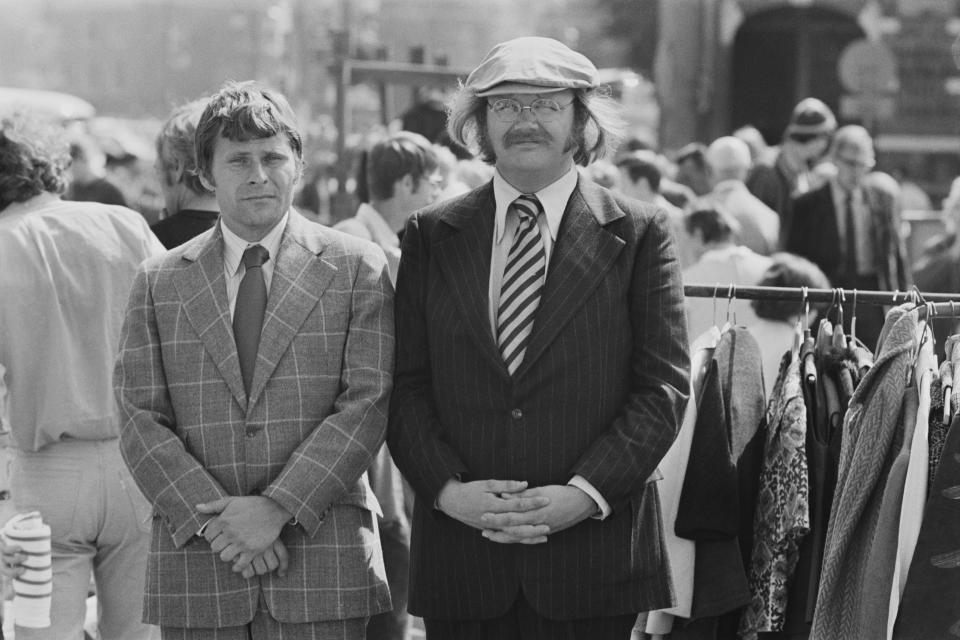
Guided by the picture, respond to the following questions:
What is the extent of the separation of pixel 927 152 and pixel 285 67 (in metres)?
9.11

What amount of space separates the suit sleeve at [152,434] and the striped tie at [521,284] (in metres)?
0.74

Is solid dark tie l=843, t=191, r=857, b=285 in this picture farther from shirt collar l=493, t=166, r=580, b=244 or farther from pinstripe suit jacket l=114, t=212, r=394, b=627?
pinstripe suit jacket l=114, t=212, r=394, b=627

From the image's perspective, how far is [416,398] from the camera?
11.6 feet

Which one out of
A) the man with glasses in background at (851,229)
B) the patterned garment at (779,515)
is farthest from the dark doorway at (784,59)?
the patterned garment at (779,515)

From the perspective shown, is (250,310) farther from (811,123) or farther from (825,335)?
(811,123)

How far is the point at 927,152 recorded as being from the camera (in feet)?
69.6

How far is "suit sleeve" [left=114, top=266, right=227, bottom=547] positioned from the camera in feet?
11.1

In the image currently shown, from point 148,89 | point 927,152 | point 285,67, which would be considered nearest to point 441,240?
point 285,67

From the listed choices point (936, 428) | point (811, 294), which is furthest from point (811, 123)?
point (936, 428)

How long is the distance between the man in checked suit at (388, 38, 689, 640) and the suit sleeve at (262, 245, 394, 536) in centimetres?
7

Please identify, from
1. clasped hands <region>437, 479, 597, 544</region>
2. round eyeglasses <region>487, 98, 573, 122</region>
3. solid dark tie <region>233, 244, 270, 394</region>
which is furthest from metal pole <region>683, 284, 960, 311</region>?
solid dark tie <region>233, 244, 270, 394</region>

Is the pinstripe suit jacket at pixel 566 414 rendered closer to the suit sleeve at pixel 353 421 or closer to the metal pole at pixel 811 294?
the suit sleeve at pixel 353 421

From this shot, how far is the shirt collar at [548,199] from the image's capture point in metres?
3.54

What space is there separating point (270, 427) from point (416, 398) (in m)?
0.35
